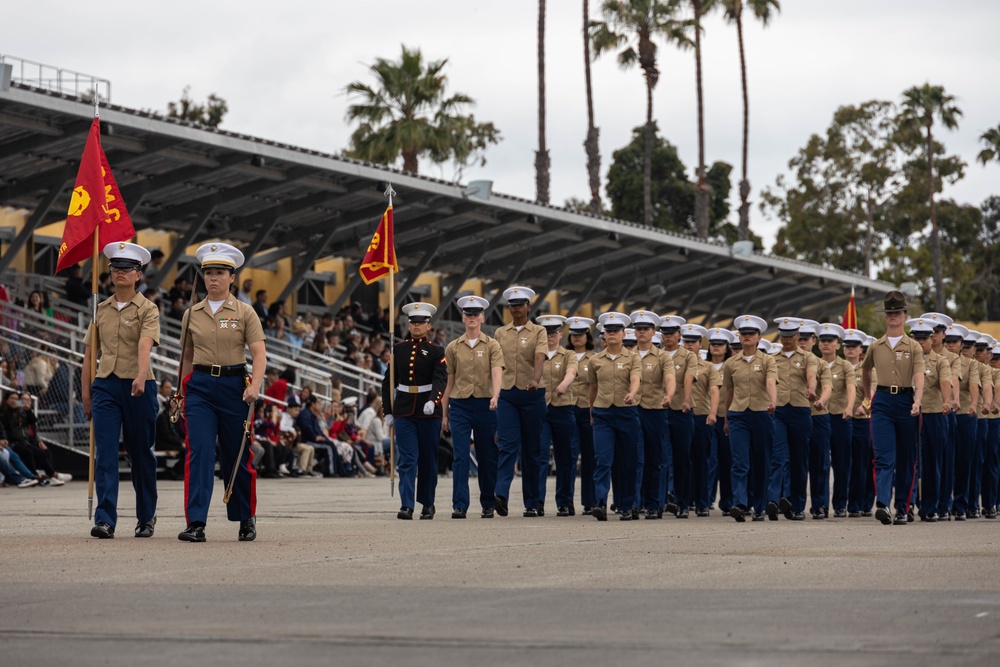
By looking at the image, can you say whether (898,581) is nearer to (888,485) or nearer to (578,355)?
(888,485)

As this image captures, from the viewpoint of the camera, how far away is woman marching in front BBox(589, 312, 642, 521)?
1588 cm

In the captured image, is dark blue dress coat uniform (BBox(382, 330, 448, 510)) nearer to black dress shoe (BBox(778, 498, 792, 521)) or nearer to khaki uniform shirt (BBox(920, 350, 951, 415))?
black dress shoe (BBox(778, 498, 792, 521))

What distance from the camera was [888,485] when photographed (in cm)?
1523

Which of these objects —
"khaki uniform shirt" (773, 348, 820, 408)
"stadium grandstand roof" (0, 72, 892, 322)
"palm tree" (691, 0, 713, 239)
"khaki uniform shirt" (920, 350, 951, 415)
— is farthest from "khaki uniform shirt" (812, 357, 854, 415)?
"palm tree" (691, 0, 713, 239)

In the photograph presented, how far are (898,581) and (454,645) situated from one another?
3.33m

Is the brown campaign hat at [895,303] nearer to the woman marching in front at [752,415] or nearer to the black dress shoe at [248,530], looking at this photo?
the woman marching in front at [752,415]

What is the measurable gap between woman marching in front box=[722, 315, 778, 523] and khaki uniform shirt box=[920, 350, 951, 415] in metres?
1.49

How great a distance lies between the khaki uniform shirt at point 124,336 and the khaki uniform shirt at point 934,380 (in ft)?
26.2

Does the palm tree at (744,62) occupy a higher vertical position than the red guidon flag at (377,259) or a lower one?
higher

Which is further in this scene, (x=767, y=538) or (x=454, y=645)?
(x=767, y=538)

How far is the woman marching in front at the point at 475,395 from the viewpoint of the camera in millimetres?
15672

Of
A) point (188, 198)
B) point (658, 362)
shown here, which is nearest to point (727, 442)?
point (658, 362)

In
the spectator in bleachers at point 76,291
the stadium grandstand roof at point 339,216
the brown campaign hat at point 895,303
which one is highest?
the stadium grandstand roof at point 339,216

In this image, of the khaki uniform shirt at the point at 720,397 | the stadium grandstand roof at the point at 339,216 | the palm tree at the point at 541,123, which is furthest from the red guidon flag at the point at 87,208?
the palm tree at the point at 541,123
